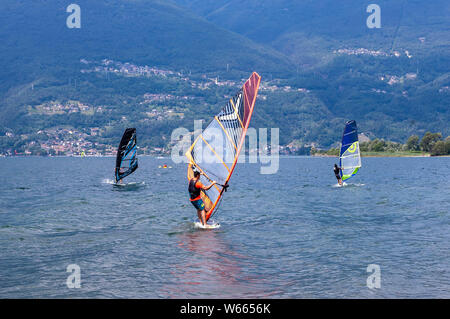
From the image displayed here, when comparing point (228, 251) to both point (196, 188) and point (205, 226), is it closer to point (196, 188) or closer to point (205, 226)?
point (196, 188)

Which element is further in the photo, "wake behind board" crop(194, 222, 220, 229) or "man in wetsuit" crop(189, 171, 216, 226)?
"wake behind board" crop(194, 222, 220, 229)

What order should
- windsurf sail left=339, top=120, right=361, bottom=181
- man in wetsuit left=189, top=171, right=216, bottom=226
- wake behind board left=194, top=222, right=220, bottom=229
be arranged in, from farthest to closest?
windsurf sail left=339, top=120, right=361, bottom=181 < wake behind board left=194, top=222, right=220, bottom=229 < man in wetsuit left=189, top=171, right=216, bottom=226

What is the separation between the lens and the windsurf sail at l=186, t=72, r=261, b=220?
71.3 feet

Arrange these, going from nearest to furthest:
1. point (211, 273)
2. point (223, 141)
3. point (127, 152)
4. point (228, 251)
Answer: point (211, 273), point (228, 251), point (223, 141), point (127, 152)

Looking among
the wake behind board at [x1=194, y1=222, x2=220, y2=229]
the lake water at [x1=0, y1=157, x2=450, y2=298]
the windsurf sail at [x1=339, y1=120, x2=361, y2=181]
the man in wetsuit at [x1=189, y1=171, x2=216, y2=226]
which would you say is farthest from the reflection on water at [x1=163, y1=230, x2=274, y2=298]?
the windsurf sail at [x1=339, y1=120, x2=361, y2=181]

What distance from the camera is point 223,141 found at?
71.6ft

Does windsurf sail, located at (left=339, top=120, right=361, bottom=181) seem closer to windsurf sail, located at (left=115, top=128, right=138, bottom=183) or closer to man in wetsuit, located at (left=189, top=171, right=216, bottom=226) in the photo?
windsurf sail, located at (left=115, top=128, right=138, bottom=183)

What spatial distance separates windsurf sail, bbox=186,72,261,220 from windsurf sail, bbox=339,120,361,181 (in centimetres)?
2604

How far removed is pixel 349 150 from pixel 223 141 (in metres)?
28.4

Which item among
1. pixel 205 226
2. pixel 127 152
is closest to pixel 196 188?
pixel 205 226

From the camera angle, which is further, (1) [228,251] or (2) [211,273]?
(1) [228,251]

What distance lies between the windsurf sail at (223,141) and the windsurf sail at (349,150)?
1025 inches
